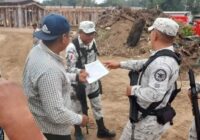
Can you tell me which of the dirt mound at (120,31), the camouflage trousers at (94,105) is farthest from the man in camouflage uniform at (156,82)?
the dirt mound at (120,31)

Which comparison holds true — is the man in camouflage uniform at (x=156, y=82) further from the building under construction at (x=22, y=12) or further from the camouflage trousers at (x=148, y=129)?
the building under construction at (x=22, y=12)

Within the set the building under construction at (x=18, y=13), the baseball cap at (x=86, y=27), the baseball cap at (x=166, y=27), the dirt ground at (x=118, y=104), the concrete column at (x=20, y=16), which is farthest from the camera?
the building under construction at (x=18, y=13)

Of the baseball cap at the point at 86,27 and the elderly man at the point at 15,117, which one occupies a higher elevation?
the elderly man at the point at 15,117

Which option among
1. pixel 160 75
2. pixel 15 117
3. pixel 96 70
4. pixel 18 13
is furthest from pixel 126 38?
pixel 18 13

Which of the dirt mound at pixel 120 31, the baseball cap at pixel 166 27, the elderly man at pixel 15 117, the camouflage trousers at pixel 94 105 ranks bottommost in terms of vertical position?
the dirt mound at pixel 120 31

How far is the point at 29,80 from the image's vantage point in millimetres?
3121

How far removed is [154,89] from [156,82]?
66 mm

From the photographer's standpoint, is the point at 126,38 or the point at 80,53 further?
the point at 126,38

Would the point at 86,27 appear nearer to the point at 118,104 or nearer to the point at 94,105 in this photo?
the point at 94,105

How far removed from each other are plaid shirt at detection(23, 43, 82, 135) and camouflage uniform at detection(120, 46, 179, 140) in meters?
0.75

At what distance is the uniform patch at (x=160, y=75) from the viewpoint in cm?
347

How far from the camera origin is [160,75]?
11.4 ft

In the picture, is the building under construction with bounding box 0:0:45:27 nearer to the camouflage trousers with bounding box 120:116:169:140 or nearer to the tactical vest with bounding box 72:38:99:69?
the tactical vest with bounding box 72:38:99:69

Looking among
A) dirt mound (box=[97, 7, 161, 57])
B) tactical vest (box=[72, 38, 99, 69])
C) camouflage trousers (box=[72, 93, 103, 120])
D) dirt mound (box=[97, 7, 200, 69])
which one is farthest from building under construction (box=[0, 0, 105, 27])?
tactical vest (box=[72, 38, 99, 69])
